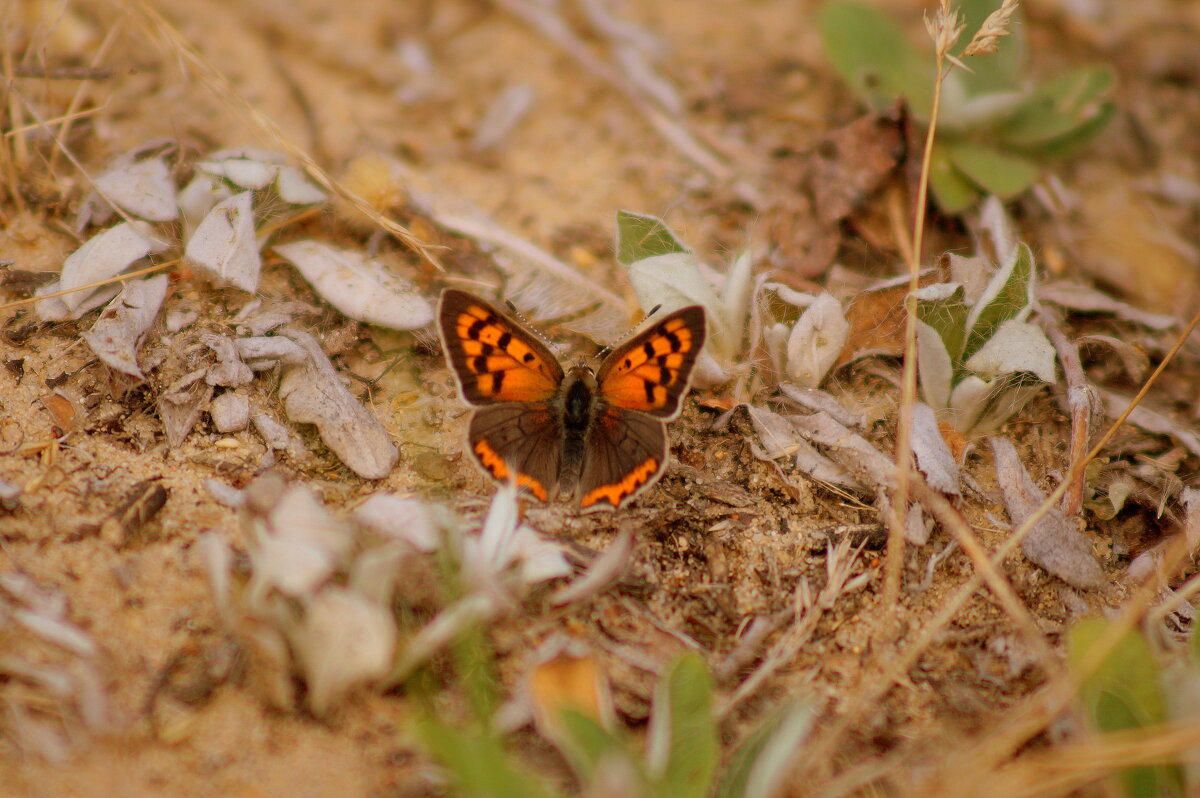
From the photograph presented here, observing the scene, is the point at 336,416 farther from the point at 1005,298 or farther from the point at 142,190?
the point at 1005,298

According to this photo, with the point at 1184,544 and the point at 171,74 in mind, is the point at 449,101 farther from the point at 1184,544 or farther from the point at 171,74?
the point at 1184,544

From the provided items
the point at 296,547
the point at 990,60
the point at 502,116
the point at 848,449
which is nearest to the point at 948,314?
the point at 848,449

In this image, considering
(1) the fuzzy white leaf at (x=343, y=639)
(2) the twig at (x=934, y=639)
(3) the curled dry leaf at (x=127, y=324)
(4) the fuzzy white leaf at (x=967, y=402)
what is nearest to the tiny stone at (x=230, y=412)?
(3) the curled dry leaf at (x=127, y=324)

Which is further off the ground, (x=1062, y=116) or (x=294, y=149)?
(x=1062, y=116)

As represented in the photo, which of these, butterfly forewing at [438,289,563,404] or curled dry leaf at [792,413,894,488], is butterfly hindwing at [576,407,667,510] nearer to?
butterfly forewing at [438,289,563,404]

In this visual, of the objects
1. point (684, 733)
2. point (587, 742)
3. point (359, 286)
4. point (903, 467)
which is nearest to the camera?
point (587, 742)

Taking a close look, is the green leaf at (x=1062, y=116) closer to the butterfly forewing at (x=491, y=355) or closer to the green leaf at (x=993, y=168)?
the green leaf at (x=993, y=168)
